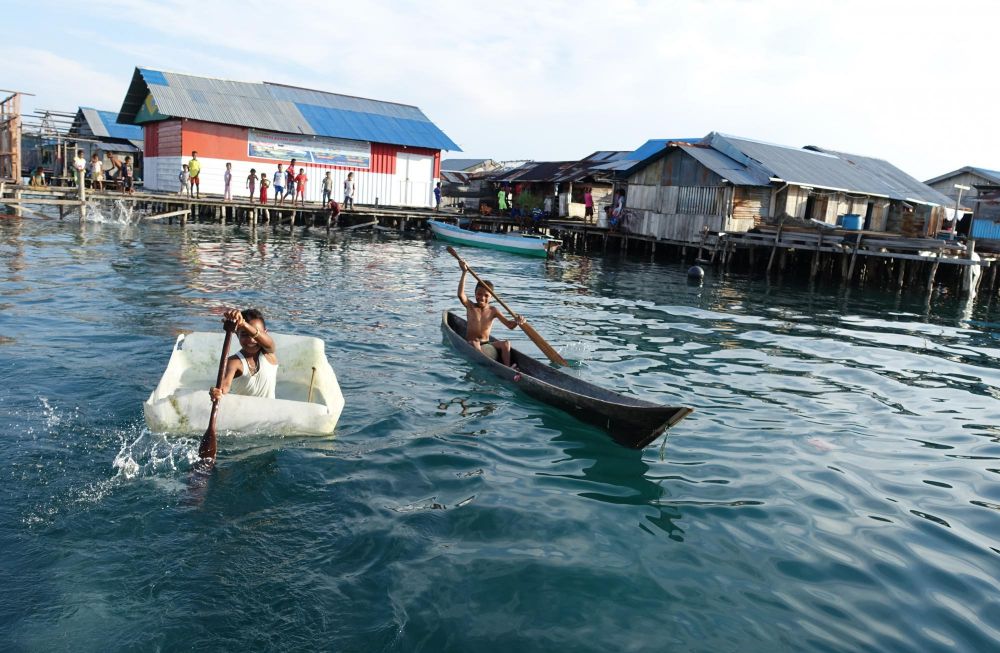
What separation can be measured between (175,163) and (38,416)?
2744cm

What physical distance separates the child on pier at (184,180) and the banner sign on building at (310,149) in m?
3.04

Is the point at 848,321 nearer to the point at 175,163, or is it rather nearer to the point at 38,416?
the point at 38,416

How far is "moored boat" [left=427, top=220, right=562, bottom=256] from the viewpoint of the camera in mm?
28938

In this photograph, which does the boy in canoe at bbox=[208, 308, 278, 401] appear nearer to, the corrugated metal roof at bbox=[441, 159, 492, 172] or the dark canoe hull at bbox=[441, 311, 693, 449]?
the dark canoe hull at bbox=[441, 311, 693, 449]

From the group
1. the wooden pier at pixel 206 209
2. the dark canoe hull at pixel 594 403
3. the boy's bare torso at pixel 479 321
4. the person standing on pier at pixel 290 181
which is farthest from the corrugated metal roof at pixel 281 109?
the dark canoe hull at pixel 594 403

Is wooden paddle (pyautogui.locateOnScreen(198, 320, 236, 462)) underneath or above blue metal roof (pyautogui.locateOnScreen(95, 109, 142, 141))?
underneath

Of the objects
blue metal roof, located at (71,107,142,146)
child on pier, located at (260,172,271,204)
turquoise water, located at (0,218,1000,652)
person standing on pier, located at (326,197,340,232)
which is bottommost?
turquoise water, located at (0,218,1000,652)

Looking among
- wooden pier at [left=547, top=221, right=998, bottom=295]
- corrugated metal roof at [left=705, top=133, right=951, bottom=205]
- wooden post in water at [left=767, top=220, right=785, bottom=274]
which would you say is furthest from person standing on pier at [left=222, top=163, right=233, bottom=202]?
wooden post in water at [left=767, top=220, right=785, bottom=274]

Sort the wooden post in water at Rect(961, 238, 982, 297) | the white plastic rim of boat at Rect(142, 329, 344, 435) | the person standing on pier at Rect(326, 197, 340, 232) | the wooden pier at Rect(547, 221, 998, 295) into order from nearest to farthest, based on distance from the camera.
A: the white plastic rim of boat at Rect(142, 329, 344, 435), the wooden post in water at Rect(961, 238, 982, 297), the wooden pier at Rect(547, 221, 998, 295), the person standing on pier at Rect(326, 197, 340, 232)

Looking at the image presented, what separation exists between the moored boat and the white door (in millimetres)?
5509

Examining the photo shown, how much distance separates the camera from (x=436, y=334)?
43.4 feet

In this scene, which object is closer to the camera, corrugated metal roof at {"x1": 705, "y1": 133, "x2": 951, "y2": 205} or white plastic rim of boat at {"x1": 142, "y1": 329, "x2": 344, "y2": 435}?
white plastic rim of boat at {"x1": 142, "y1": 329, "x2": 344, "y2": 435}

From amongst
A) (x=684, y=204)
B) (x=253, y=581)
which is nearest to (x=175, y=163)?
(x=684, y=204)

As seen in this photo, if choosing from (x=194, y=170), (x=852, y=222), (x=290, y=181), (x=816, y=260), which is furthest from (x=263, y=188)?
(x=852, y=222)
